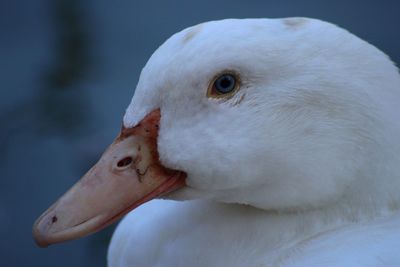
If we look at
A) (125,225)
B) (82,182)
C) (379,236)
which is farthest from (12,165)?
(379,236)

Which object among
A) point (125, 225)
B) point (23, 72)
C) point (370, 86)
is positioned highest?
Result: point (23, 72)

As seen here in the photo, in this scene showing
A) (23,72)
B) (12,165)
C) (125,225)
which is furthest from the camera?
(23,72)

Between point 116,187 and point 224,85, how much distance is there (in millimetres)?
200

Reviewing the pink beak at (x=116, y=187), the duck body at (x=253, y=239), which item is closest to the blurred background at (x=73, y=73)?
the duck body at (x=253, y=239)

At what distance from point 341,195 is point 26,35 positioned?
1.79 m

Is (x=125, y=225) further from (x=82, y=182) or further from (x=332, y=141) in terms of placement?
(x=332, y=141)

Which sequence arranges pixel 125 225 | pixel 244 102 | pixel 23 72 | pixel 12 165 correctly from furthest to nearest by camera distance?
pixel 23 72 → pixel 12 165 → pixel 125 225 → pixel 244 102

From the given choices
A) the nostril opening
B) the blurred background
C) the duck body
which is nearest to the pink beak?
the nostril opening

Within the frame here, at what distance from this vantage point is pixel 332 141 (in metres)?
1.08

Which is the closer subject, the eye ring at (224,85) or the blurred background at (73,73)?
the eye ring at (224,85)

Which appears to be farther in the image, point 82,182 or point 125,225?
point 125,225

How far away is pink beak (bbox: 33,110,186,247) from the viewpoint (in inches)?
42.8

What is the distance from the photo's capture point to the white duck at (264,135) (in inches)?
42.1

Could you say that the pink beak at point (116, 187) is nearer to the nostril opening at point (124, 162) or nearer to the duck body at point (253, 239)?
the nostril opening at point (124, 162)
